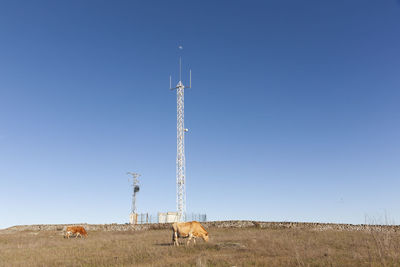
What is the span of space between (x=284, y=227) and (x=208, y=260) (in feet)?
94.6

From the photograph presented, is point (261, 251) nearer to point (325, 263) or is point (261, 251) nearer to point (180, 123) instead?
point (325, 263)

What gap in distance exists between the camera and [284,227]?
40.5m

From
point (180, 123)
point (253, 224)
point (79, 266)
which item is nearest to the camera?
point (79, 266)

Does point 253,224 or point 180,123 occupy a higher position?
point 180,123

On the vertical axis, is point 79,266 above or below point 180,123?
below

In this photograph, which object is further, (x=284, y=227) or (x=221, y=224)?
(x=221, y=224)

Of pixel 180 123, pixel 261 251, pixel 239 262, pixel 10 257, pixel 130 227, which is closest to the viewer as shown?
pixel 239 262

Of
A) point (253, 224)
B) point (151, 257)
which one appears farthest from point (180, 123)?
point (151, 257)

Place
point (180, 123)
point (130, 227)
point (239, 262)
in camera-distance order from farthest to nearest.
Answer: point (180, 123) → point (130, 227) → point (239, 262)

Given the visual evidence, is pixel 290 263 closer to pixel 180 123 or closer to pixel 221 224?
pixel 221 224

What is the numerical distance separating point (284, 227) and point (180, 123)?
27.7 m

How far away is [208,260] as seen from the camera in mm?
13992

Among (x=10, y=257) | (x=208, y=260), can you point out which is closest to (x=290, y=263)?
(x=208, y=260)

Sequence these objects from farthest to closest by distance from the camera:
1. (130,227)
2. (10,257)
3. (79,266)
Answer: (130,227) < (10,257) < (79,266)
